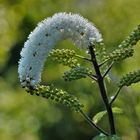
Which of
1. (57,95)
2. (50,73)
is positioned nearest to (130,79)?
(57,95)

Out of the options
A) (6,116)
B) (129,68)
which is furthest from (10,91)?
(129,68)

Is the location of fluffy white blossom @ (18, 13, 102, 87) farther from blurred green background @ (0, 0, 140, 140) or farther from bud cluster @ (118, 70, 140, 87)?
blurred green background @ (0, 0, 140, 140)

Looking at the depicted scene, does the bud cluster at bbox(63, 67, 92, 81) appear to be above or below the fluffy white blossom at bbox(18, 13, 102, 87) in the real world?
below

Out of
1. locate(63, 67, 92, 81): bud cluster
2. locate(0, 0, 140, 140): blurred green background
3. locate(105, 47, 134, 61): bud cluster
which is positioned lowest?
locate(63, 67, 92, 81): bud cluster

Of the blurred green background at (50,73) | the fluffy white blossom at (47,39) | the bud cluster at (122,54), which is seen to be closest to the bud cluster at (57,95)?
the fluffy white blossom at (47,39)

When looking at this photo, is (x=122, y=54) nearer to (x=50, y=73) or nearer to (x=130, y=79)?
Result: (x=130, y=79)

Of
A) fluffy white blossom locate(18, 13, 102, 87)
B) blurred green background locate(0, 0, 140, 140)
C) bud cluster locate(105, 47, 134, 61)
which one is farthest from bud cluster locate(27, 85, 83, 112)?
blurred green background locate(0, 0, 140, 140)
